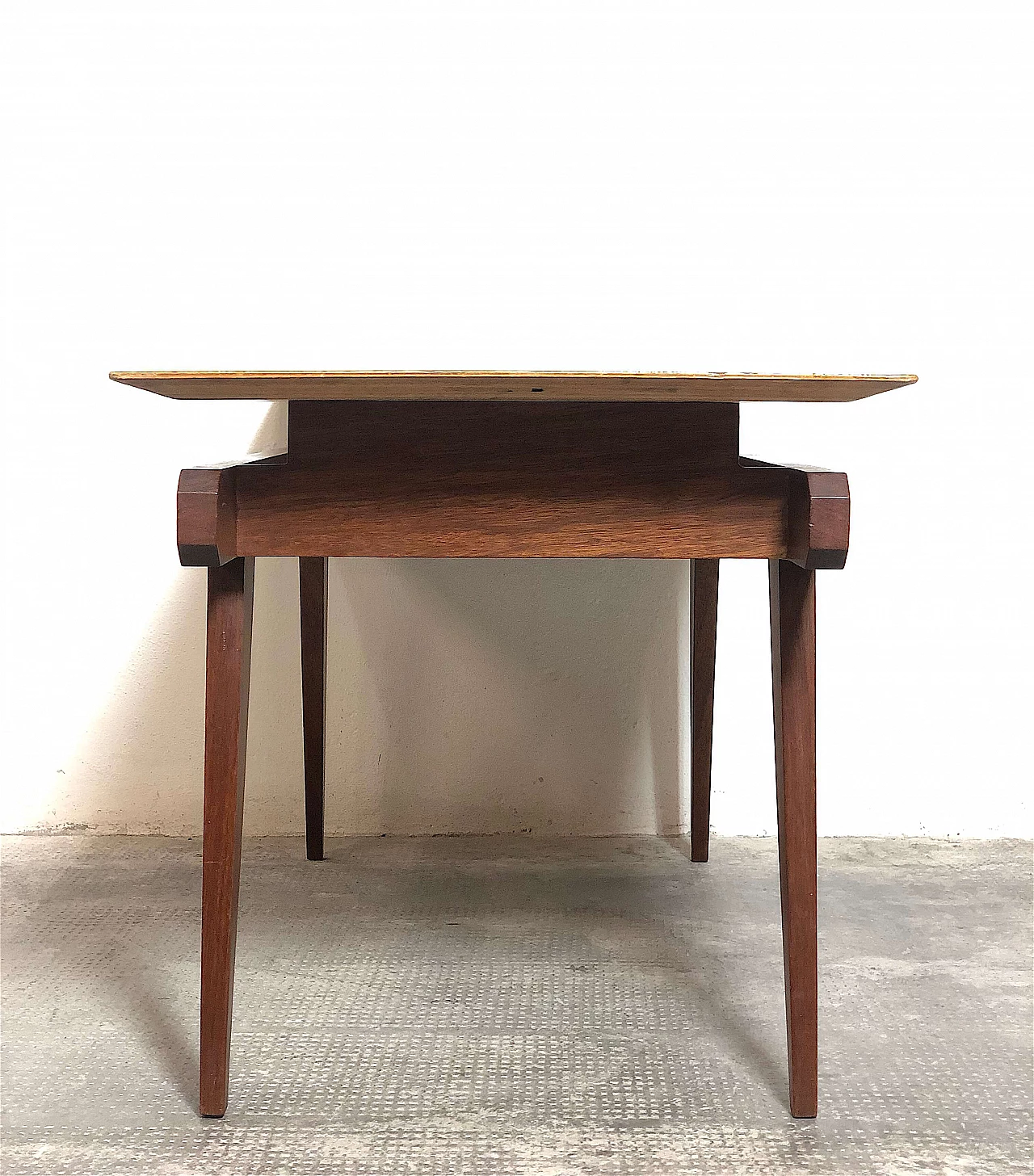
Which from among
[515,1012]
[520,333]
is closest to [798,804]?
[515,1012]

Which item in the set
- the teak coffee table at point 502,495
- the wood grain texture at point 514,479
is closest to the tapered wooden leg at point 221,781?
the teak coffee table at point 502,495

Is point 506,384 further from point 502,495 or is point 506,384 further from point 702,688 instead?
point 702,688

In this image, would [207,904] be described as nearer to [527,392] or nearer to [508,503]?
[508,503]

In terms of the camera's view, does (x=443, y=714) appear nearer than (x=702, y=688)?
No

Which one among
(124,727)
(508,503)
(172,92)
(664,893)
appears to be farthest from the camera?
(124,727)

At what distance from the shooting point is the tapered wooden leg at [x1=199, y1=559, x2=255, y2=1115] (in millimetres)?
1169

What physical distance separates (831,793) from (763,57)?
1.25 meters

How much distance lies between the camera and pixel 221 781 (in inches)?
46.3

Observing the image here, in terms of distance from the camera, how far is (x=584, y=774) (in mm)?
2047

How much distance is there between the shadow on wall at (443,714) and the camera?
2027 millimetres

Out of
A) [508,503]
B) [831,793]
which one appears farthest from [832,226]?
[508,503]

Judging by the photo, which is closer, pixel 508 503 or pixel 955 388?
pixel 508 503

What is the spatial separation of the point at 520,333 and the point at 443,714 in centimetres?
67

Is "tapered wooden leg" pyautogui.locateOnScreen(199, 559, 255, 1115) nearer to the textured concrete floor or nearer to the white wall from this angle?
the textured concrete floor
